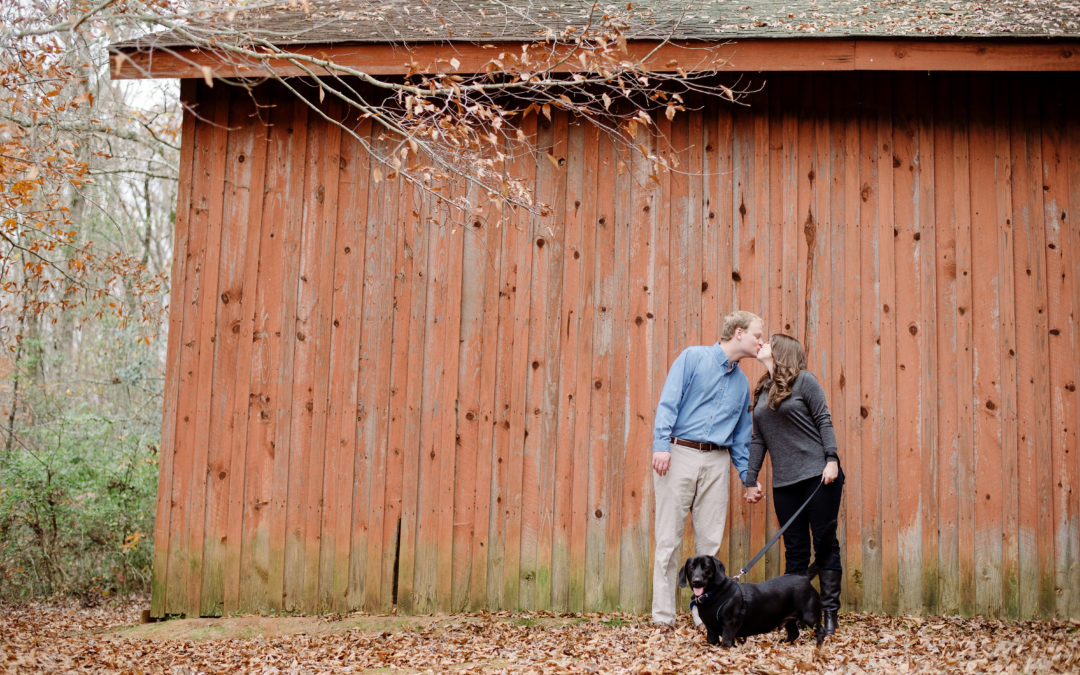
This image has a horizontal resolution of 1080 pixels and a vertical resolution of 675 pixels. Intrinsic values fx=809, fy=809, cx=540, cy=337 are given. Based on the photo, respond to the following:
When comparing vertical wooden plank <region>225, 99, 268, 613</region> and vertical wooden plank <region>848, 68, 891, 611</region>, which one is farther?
vertical wooden plank <region>225, 99, 268, 613</region>

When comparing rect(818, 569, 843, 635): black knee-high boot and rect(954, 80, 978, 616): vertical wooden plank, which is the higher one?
rect(954, 80, 978, 616): vertical wooden plank

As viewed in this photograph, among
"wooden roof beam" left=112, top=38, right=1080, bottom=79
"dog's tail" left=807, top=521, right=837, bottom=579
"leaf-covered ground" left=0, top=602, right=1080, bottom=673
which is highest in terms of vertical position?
"wooden roof beam" left=112, top=38, right=1080, bottom=79

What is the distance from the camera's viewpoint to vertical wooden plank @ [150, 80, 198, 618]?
19.2ft

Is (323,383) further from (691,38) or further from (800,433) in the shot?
(691,38)

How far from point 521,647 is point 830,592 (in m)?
1.89

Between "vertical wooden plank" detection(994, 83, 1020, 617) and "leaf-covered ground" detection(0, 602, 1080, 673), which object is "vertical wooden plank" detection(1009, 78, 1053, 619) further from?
"leaf-covered ground" detection(0, 602, 1080, 673)

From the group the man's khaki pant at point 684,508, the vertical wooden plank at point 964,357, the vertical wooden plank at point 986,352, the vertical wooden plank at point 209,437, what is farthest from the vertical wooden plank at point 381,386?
the vertical wooden plank at point 986,352

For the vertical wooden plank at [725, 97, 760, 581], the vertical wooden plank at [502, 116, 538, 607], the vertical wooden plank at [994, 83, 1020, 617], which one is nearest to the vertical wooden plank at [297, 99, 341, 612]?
the vertical wooden plank at [502, 116, 538, 607]

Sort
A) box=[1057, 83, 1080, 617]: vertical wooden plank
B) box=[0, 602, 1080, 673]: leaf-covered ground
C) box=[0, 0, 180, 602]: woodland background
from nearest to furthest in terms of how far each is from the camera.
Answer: box=[0, 602, 1080, 673]: leaf-covered ground → box=[1057, 83, 1080, 617]: vertical wooden plank → box=[0, 0, 180, 602]: woodland background

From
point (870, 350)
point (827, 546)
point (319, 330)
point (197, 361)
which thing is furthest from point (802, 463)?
point (197, 361)

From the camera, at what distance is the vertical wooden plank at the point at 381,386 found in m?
→ 5.79

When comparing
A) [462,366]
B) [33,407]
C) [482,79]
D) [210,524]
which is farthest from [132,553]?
[482,79]

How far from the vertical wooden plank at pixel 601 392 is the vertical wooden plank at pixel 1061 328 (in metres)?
3.00

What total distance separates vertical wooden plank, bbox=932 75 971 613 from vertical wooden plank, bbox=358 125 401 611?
3797 millimetres
